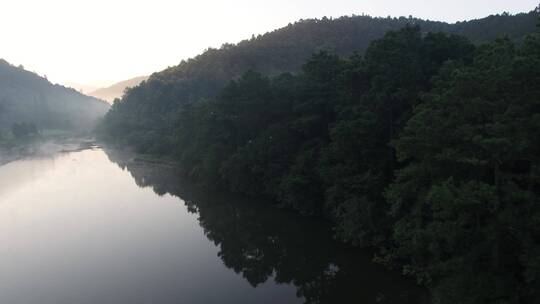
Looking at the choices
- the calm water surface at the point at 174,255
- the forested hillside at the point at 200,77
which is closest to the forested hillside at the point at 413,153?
the calm water surface at the point at 174,255

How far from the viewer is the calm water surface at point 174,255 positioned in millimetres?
28781

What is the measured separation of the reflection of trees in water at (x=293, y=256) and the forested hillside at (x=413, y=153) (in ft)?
4.81

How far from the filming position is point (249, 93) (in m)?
57.6

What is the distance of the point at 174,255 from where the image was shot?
118ft

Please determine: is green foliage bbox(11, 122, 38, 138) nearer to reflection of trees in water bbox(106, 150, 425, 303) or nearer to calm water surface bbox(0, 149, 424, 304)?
calm water surface bbox(0, 149, 424, 304)

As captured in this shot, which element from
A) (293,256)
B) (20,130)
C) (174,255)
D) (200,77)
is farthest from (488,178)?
(20,130)

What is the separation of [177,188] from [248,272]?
112 ft

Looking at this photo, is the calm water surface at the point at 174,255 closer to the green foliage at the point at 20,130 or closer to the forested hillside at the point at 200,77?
the forested hillside at the point at 200,77

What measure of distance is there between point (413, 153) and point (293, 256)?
14617 mm

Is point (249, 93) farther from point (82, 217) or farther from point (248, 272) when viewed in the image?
point (248, 272)

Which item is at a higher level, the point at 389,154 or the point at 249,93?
the point at 249,93

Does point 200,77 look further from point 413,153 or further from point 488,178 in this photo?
point 488,178

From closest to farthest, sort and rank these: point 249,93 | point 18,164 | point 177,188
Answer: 1. point 249,93
2. point 177,188
3. point 18,164

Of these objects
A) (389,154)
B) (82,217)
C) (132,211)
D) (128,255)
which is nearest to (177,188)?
(132,211)
